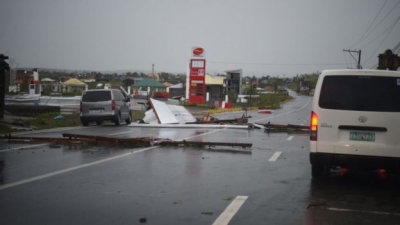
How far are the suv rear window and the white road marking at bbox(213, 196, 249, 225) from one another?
1760 centimetres

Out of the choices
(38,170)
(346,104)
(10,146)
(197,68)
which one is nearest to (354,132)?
(346,104)

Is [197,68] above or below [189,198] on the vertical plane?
above

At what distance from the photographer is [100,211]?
20.6 feet

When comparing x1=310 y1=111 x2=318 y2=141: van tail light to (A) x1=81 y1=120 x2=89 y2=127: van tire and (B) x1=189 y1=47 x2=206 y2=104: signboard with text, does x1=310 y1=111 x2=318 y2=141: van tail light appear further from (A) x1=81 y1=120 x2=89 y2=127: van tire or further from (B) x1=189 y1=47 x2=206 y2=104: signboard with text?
(B) x1=189 y1=47 x2=206 y2=104: signboard with text

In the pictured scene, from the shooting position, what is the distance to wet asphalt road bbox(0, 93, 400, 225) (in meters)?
6.10

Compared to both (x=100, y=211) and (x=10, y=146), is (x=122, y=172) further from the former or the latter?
(x=10, y=146)

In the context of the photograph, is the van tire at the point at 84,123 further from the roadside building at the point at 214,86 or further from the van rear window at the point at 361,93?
the roadside building at the point at 214,86

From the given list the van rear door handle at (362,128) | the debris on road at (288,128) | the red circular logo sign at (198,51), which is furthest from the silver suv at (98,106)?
the red circular logo sign at (198,51)

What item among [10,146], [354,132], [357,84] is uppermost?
[357,84]

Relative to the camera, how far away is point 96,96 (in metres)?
23.9

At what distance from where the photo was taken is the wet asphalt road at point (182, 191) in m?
6.10

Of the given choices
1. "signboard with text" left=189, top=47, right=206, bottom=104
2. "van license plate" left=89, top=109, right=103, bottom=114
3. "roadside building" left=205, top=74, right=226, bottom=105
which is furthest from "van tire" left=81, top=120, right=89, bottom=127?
"roadside building" left=205, top=74, right=226, bottom=105

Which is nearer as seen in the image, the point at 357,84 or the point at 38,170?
the point at 357,84

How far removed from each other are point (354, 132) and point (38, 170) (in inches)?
242
